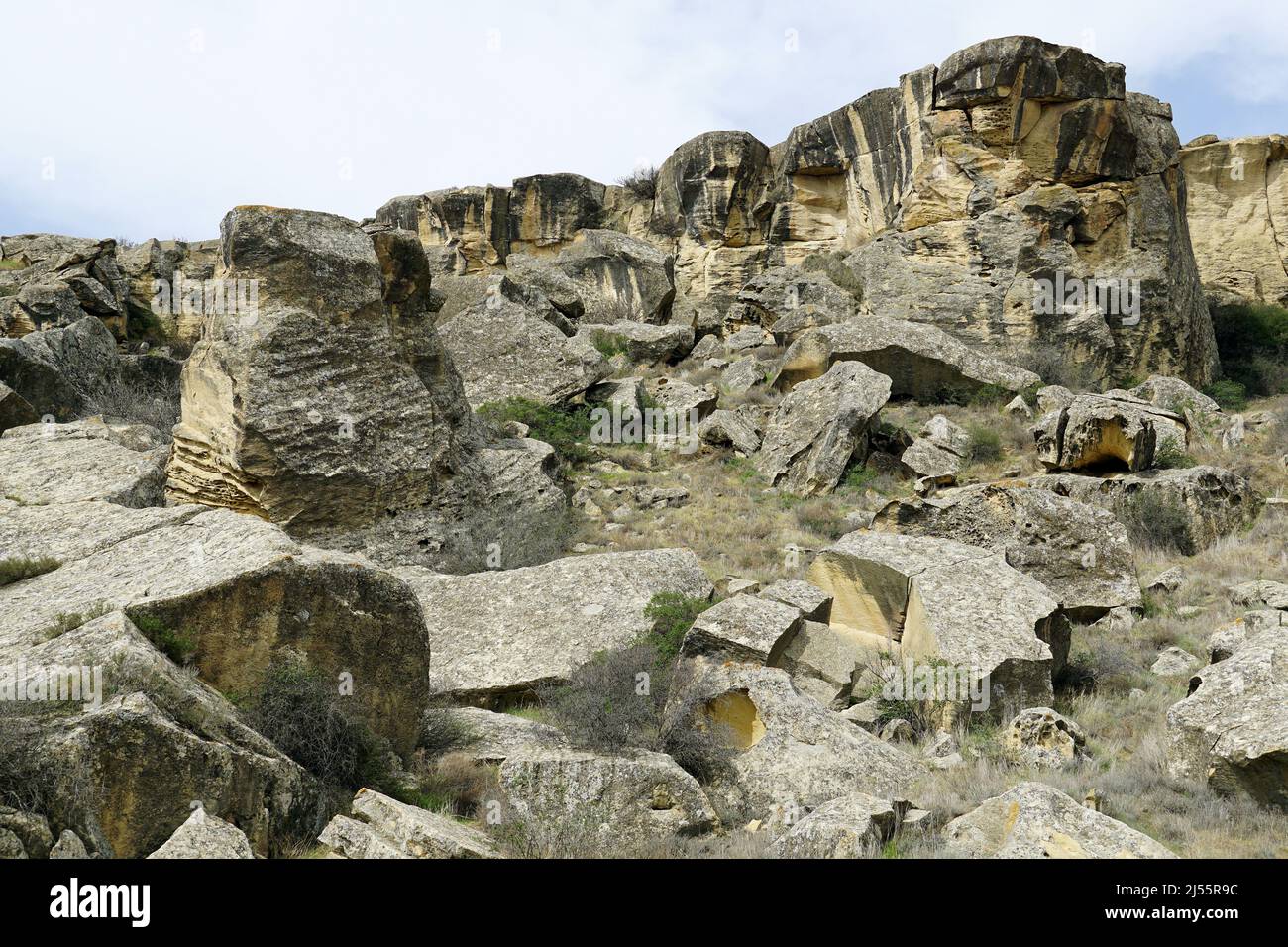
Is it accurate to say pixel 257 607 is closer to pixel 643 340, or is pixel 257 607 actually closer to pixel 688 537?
pixel 688 537

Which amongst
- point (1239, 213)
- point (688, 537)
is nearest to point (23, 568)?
point (688, 537)

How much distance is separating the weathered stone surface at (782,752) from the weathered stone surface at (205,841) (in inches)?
116

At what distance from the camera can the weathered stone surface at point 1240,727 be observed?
6062mm

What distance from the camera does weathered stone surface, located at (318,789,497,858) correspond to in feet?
16.4

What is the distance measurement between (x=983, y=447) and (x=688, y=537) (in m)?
5.54

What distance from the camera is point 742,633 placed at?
8.46m

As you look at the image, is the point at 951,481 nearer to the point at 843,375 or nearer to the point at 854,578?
the point at 843,375

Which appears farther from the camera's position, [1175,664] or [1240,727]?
[1175,664]

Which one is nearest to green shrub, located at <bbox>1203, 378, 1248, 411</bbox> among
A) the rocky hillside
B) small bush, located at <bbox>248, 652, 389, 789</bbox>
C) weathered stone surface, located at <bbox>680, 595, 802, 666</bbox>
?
the rocky hillside

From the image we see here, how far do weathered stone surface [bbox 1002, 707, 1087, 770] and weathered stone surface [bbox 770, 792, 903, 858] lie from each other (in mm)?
1928

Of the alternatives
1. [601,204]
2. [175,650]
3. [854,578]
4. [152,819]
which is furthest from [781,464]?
[601,204]

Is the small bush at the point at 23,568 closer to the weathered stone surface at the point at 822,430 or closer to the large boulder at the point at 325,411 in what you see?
the large boulder at the point at 325,411

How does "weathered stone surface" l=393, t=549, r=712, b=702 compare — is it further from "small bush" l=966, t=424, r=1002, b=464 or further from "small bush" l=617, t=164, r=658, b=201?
"small bush" l=617, t=164, r=658, b=201

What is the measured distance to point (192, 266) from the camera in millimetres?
27703
